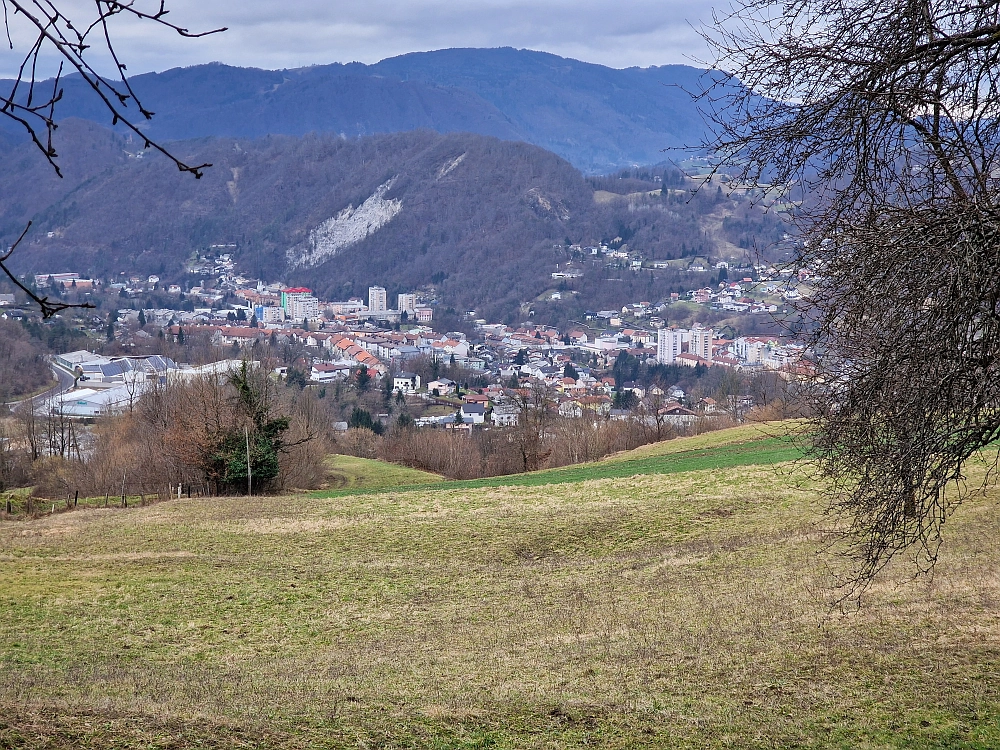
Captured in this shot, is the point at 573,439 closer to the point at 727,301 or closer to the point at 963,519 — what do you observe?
the point at 963,519

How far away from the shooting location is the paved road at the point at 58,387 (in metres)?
78.2

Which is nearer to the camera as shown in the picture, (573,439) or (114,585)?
(114,585)

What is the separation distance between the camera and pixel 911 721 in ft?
23.2

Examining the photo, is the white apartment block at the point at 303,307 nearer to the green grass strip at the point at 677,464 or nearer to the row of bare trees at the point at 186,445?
the row of bare trees at the point at 186,445

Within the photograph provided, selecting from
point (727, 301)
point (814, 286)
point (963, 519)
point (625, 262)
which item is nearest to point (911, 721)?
point (814, 286)

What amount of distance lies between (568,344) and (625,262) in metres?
45.4

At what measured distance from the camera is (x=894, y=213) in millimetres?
6035

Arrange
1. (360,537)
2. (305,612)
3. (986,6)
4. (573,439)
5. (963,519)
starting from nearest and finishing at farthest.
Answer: (986,6) < (305,612) < (963,519) < (360,537) < (573,439)

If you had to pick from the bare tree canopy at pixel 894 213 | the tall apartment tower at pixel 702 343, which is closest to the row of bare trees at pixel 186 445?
the bare tree canopy at pixel 894 213

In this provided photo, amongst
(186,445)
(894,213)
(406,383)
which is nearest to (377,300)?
(406,383)

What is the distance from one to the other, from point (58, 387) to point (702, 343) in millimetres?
82386

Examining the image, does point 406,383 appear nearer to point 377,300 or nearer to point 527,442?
point 527,442

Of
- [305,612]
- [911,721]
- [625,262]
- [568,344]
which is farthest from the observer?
[625,262]

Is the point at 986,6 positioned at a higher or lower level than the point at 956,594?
higher
